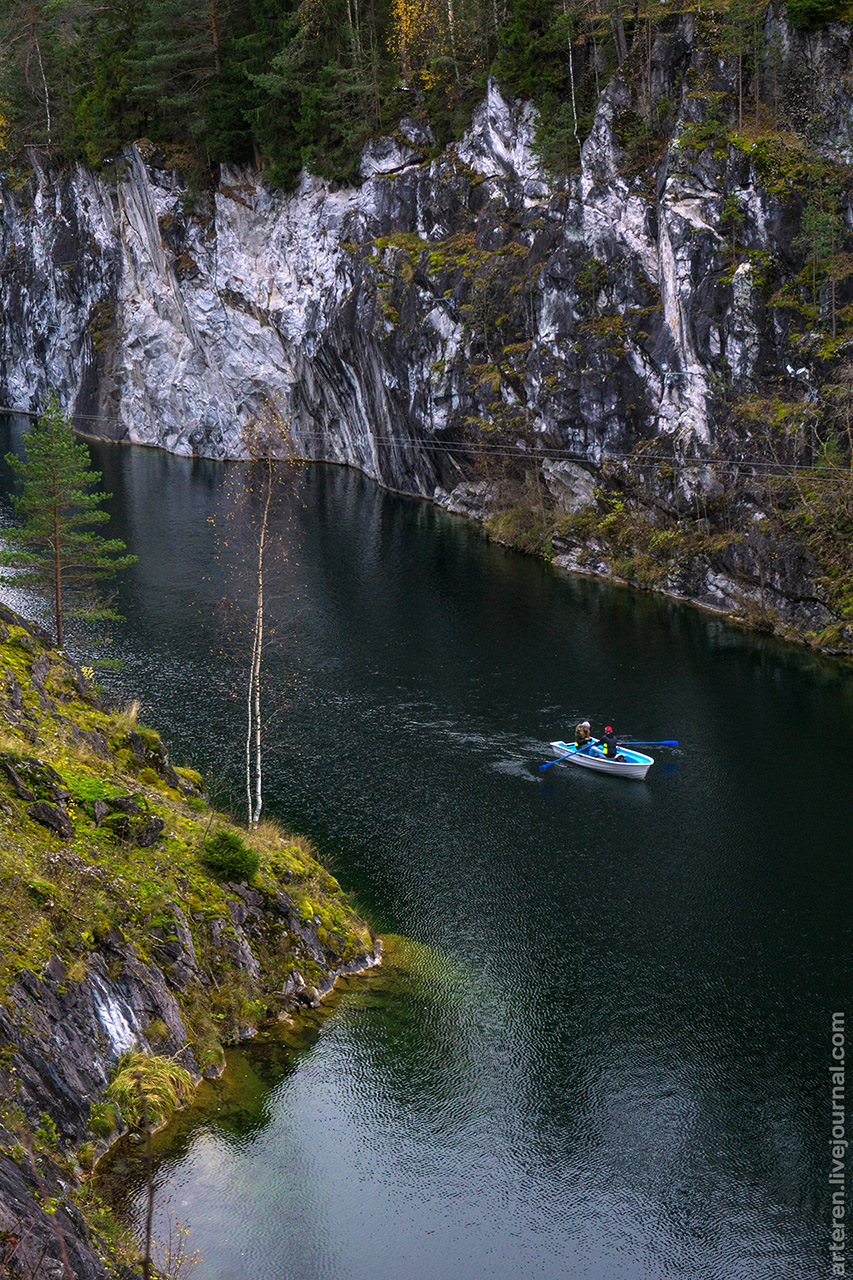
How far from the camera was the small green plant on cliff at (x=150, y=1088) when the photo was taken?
11.3 m

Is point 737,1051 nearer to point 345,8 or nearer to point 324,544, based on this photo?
point 324,544

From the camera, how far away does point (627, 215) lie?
182 ft

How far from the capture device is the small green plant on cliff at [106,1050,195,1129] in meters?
11.3

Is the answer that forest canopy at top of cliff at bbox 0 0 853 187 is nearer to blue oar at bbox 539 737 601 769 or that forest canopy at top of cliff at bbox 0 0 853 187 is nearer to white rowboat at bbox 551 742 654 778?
blue oar at bbox 539 737 601 769

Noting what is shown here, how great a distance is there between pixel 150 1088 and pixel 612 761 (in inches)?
939

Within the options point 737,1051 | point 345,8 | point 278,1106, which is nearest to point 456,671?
point 737,1051

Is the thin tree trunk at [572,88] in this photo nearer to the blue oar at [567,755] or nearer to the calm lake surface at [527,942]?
the calm lake surface at [527,942]

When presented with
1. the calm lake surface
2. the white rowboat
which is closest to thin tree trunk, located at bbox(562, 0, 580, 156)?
the calm lake surface

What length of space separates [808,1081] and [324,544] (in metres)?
44.6

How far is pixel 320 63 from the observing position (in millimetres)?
73188

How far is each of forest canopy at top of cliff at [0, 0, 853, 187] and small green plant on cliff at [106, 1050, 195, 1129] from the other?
2060 inches

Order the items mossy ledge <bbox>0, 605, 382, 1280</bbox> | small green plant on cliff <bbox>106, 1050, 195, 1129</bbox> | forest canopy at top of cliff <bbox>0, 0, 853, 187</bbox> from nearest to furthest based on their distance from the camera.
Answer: small green plant on cliff <bbox>106, 1050, 195, 1129</bbox>, mossy ledge <bbox>0, 605, 382, 1280</bbox>, forest canopy at top of cliff <bbox>0, 0, 853, 187</bbox>

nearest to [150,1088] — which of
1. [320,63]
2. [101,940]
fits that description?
[101,940]

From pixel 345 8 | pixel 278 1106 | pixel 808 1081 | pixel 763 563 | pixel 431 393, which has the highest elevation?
pixel 345 8
